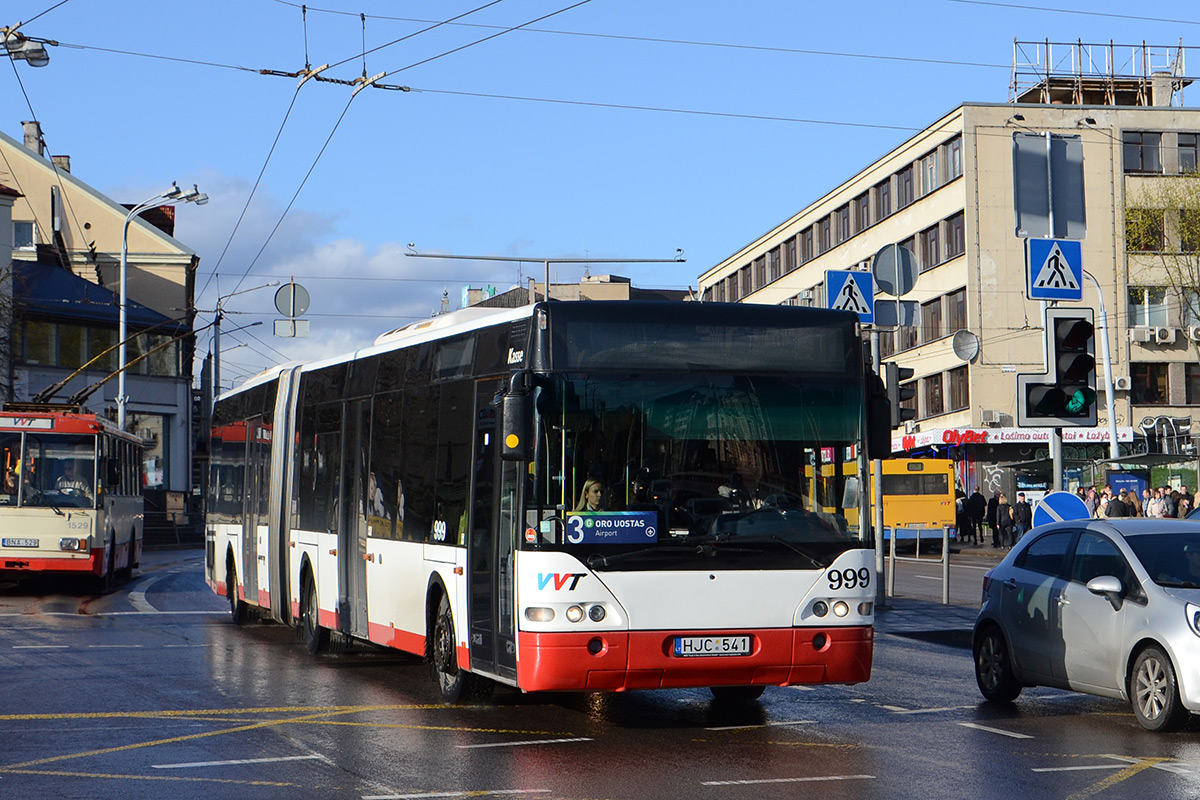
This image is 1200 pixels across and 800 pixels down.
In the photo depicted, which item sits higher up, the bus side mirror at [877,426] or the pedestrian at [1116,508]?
the bus side mirror at [877,426]

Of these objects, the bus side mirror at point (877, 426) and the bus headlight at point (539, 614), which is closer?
the bus headlight at point (539, 614)

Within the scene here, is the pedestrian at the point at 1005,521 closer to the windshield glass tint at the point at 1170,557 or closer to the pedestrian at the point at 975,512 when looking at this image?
the pedestrian at the point at 975,512

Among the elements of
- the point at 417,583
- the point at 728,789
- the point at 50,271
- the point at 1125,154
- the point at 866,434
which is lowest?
the point at 728,789

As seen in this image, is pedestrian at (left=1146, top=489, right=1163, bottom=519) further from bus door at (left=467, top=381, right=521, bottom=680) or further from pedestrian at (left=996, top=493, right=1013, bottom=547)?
bus door at (left=467, top=381, right=521, bottom=680)

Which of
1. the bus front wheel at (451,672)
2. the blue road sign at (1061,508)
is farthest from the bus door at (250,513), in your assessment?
the blue road sign at (1061,508)

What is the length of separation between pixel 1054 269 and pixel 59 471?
57.3 ft

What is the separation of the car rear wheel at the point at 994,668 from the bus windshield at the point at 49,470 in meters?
17.5

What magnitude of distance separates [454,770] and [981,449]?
5383cm

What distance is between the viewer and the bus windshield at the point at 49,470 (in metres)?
25.5

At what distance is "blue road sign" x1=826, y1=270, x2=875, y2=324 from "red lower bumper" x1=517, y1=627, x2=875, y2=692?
9.70m

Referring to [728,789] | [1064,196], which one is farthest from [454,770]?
[1064,196]

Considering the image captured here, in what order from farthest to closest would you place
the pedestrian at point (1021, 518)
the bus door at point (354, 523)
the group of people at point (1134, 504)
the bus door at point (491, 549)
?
1. the pedestrian at point (1021, 518)
2. the group of people at point (1134, 504)
3. the bus door at point (354, 523)
4. the bus door at point (491, 549)

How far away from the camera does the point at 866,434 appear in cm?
1105

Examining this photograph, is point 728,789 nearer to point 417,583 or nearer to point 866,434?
point 866,434
